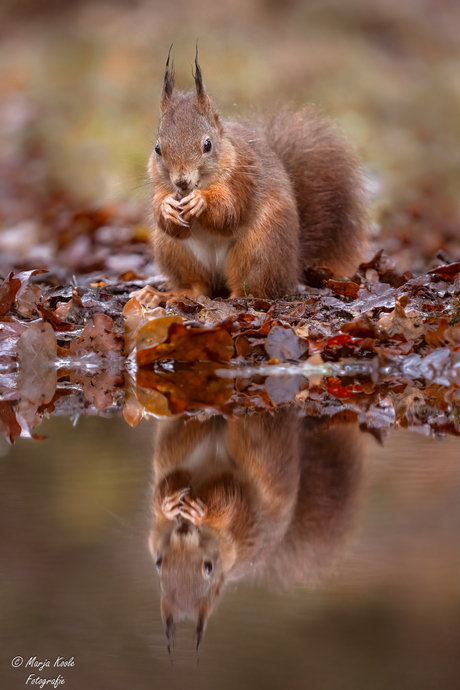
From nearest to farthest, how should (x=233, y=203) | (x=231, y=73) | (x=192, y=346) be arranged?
(x=192, y=346)
(x=233, y=203)
(x=231, y=73)

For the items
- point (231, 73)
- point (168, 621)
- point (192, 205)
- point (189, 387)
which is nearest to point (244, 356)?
point (189, 387)

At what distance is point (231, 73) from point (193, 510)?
9.49m

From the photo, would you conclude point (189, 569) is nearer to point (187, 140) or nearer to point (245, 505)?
point (245, 505)

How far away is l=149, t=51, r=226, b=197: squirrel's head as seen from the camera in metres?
3.44

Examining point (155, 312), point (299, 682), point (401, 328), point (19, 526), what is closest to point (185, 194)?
point (155, 312)

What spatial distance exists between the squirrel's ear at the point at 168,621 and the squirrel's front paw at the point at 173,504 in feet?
0.90

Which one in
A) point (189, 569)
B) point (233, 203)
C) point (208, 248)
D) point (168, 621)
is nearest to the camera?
point (168, 621)

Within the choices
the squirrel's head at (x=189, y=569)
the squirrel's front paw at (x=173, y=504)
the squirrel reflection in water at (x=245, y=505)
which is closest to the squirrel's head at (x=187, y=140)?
the squirrel reflection in water at (x=245, y=505)

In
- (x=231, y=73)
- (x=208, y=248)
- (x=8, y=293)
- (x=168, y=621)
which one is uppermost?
(x=231, y=73)

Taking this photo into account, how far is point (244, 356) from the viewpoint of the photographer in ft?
9.69

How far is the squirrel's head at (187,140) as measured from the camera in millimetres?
3436

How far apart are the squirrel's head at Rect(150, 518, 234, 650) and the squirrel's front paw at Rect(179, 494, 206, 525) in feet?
0.06

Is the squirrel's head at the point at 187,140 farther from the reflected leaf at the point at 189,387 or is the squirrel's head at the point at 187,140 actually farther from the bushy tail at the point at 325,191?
the reflected leaf at the point at 189,387

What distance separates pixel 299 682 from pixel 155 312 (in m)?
2.43
